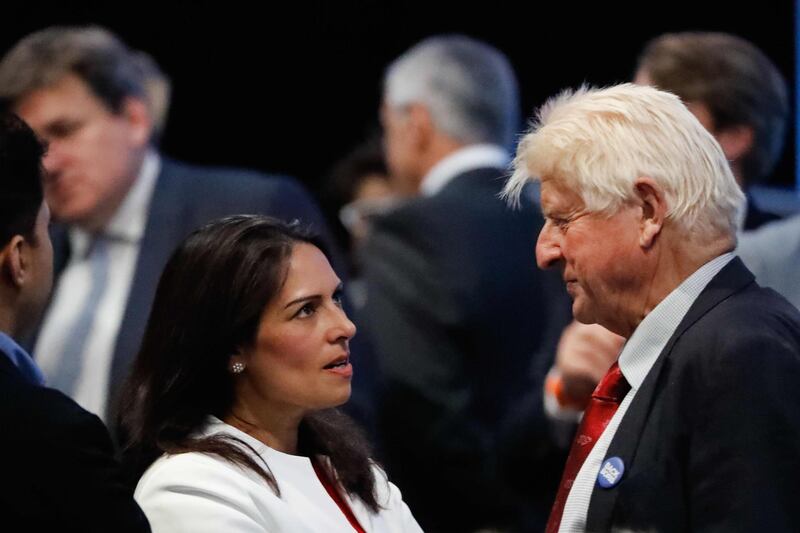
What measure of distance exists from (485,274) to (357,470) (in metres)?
1.63

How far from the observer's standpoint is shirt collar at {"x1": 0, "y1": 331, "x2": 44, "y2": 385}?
8.93 ft

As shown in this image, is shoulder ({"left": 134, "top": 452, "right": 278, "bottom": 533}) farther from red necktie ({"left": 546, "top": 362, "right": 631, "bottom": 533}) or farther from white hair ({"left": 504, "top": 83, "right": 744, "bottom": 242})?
white hair ({"left": 504, "top": 83, "right": 744, "bottom": 242})

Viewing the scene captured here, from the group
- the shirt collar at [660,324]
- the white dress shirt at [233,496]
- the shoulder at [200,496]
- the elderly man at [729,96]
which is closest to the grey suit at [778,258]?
the elderly man at [729,96]

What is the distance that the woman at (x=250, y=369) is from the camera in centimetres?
304

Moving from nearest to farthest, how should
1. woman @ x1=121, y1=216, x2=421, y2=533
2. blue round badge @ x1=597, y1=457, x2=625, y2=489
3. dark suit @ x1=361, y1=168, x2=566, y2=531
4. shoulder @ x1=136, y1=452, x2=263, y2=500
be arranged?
blue round badge @ x1=597, y1=457, x2=625, y2=489
shoulder @ x1=136, y1=452, x2=263, y2=500
woman @ x1=121, y1=216, x2=421, y2=533
dark suit @ x1=361, y1=168, x2=566, y2=531

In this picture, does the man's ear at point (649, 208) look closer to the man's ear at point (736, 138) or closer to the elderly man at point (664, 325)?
the elderly man at point (664, 325)

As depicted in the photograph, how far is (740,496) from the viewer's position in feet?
8.48

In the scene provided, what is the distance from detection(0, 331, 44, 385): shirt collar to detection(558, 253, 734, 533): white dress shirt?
2.96 ft

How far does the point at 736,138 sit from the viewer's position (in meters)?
4.09

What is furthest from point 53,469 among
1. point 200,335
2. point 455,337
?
point 455,337

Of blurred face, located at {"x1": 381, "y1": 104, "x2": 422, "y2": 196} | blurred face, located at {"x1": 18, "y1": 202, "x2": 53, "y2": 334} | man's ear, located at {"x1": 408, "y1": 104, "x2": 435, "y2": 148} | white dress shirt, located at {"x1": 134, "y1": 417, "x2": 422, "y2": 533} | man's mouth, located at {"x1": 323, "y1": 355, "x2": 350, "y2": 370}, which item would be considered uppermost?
blurred face, located at {"x1": 18, "y1": 202, "x2": 53, "y2": 334}

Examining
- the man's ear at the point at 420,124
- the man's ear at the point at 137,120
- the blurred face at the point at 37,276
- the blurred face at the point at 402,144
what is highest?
the blurred face at the point at 37,276

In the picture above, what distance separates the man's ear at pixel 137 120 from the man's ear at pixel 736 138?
60.3 inches

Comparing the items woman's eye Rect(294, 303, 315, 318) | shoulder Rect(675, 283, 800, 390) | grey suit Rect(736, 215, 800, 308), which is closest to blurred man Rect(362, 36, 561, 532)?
grey suit Rect(736, 215, 800, 308)
